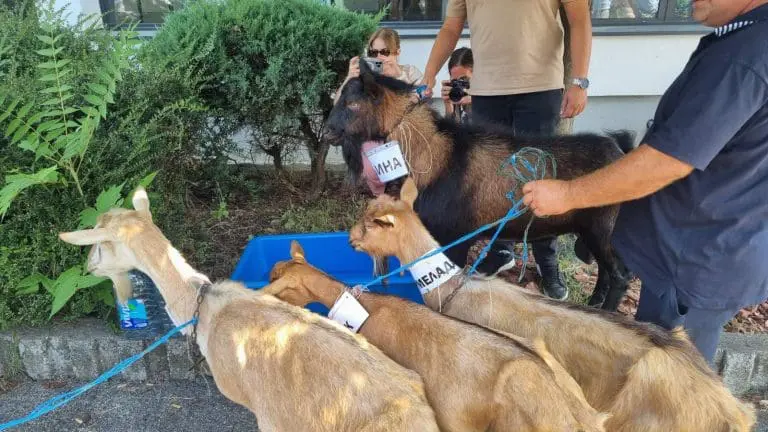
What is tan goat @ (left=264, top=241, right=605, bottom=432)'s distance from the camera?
2.33 meters

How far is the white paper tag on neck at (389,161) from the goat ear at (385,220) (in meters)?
0.55

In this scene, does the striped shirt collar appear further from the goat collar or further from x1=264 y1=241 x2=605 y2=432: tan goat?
the goat collar

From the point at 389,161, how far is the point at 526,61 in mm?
1512

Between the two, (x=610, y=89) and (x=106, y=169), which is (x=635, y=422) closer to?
(x=106, y=169)

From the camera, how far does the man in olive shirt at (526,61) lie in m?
4.31

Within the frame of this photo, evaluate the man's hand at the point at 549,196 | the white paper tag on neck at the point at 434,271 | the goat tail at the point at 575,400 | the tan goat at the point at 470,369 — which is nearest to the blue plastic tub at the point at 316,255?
the white paper tag on neck at the point at 434,271

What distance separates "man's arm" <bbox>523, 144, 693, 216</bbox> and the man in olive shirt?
210 cm

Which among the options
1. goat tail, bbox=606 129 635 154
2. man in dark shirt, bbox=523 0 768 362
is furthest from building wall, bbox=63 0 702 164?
man in dark shirt, bbox=523 0 768 362

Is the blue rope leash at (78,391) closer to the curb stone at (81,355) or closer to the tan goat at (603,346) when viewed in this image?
the curb stone at (81,355)

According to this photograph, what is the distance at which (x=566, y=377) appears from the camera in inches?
95.0

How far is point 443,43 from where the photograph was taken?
491cm

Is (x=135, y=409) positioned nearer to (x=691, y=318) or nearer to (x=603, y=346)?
(x=603, y=346)

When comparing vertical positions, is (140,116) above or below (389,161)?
above

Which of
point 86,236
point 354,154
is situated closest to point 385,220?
point 354,154
